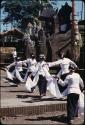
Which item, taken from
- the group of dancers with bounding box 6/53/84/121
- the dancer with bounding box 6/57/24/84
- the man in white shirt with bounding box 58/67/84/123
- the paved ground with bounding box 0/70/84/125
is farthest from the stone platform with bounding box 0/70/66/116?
the dancer with bounding box 6/57/24/84

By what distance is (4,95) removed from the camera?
16.4 m

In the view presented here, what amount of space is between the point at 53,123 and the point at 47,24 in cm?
4481

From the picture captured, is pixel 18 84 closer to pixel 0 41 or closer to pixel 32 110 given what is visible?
pixel 32 110

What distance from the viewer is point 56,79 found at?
46.8 feet

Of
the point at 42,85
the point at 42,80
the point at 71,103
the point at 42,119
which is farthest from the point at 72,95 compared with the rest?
the point at 42,80

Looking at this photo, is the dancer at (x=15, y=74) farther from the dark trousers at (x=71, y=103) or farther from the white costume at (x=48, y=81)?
the dark trousers at (x=71, y=103)

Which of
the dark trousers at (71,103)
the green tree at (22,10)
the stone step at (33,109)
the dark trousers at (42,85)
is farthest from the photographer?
the green tree at (22,10)

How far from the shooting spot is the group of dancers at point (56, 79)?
11594 mm

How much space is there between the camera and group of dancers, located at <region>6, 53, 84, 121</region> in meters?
11.6

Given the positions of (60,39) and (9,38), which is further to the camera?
(9,38)

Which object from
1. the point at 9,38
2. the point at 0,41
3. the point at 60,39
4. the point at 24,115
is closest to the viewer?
the point at 24,115

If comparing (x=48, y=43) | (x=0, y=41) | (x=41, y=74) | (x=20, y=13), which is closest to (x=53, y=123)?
(x=41, y=74)

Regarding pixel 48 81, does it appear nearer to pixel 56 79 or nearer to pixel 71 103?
pixel 56 79

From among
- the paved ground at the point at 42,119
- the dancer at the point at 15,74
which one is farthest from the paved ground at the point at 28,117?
the dancer at the point at 15,74
